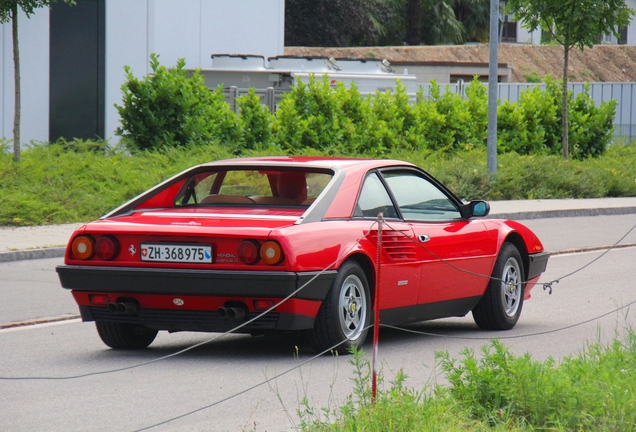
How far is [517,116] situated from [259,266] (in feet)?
78.6

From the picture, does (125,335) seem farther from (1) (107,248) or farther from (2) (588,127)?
(2) (588,127)

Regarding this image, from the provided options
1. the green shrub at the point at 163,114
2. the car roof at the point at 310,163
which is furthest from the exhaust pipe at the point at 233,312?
the green shrub at the point at 163,114

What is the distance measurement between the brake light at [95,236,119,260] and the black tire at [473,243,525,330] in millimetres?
2996

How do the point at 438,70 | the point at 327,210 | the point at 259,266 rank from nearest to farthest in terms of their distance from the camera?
the point at 259,266 < the point at 327,210 < the point at 438,70

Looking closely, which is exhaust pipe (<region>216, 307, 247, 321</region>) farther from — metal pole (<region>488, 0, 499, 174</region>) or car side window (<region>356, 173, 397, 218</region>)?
metal pole (<region>488, 0, 499, 174</region>)

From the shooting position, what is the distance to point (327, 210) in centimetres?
790

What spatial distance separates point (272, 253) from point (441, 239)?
178 centimetres

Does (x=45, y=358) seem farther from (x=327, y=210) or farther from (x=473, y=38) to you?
(x=473, y=38)

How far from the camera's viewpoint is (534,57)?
59.9 meters

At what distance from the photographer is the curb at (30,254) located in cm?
1445

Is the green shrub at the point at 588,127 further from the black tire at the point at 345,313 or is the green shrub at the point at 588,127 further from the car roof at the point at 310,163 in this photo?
the black tire at the point at 345,313

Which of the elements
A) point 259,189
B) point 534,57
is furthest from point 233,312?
point 534,57

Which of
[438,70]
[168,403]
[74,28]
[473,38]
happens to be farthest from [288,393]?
[473,38]

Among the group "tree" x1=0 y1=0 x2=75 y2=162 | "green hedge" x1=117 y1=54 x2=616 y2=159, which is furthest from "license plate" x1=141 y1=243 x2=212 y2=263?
"green hedge" x1=117 y1=54 x2=616 y2=159
